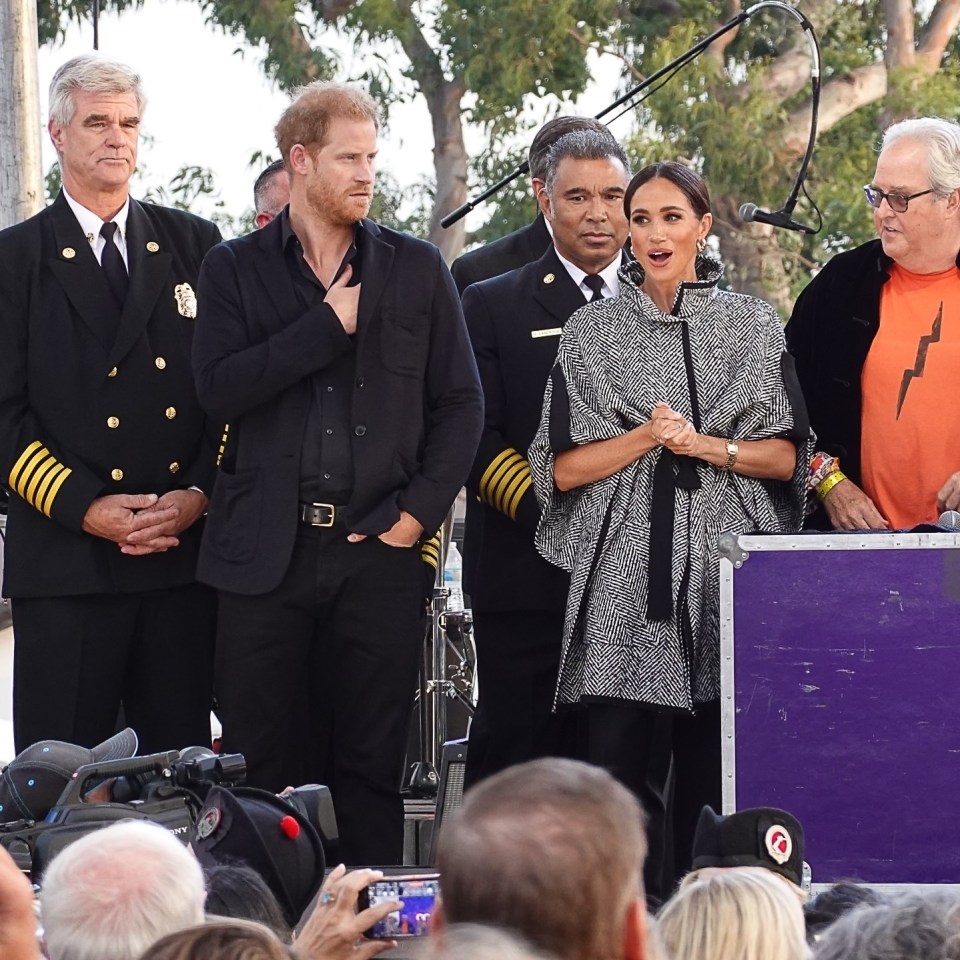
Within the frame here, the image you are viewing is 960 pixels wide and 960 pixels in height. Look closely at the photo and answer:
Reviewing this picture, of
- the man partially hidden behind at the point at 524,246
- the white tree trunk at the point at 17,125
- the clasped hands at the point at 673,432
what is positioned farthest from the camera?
the white tree trunk at the point at 17,125

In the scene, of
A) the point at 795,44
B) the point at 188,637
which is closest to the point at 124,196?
the point at 188,637

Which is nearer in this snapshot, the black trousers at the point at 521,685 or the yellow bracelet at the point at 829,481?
the yellow bracelet at the point at 829,481

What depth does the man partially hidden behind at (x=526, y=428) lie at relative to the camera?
479 cm

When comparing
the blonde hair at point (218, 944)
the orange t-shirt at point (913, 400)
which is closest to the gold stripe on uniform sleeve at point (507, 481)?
the orange t-shirt at point (913, 400)

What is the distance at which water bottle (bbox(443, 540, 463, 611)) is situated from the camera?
5922mm

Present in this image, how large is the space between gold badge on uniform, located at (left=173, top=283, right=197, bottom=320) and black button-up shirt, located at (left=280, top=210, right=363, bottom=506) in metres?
0.40

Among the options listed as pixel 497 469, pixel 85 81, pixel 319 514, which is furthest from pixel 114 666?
pixel 85 81

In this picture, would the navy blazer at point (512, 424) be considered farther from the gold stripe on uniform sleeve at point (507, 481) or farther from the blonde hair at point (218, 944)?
the blonde hair at point (218, 944)

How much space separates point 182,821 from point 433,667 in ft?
8.11

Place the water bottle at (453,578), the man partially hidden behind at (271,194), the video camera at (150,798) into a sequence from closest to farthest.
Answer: the video camera at (150,798) → the water bottle at (453,578) → the man partially hidden behind at (271,194)

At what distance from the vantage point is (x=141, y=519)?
4570 millimetres

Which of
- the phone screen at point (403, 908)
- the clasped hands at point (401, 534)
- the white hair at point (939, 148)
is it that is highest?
the white hair at point (939, 148)

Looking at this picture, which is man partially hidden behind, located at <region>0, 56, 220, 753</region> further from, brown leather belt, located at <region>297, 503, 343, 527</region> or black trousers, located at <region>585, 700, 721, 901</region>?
black trousers, located at <region>585, 700, 721, 901</region>

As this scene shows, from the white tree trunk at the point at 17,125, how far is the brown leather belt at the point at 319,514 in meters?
2.89
